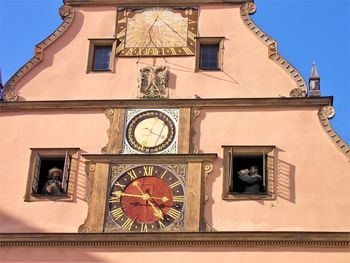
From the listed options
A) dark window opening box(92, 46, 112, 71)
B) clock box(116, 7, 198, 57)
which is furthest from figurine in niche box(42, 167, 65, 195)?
clock box(116, 7, 198, 57)

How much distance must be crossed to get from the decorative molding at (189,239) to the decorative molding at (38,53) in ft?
8.15

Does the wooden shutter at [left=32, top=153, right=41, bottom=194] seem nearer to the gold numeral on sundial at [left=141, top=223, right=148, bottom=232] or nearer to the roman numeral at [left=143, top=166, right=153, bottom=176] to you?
the roman numeral at [left=143, top=166, right=153, bottom=176]

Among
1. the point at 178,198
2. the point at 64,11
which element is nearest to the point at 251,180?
the point at 178,198

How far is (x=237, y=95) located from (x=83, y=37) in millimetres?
2712

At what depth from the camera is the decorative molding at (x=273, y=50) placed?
14302 mm

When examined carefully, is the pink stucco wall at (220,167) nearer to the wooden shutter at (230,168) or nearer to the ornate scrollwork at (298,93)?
the wooden shutter at (230,168)

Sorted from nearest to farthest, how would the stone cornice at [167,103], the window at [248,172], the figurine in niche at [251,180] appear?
1. the window at [248,172]
2. the figurine in niche at [251,180]
3. the stone cornice at [167,103]

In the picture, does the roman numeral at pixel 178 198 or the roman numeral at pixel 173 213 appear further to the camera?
the roman numeral at pixel 178 198

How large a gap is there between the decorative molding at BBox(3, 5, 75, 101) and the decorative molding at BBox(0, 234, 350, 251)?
8.15ft

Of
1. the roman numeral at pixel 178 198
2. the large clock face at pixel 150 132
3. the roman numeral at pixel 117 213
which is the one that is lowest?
the roman numeral at pixel 117 213

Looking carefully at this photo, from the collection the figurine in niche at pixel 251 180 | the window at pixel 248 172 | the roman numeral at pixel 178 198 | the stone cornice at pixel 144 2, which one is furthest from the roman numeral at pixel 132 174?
the stone cornice at pixel 144 2

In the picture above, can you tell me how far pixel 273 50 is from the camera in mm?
14727

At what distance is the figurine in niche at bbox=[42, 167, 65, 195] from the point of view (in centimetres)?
1383

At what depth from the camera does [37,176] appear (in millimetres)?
14047
